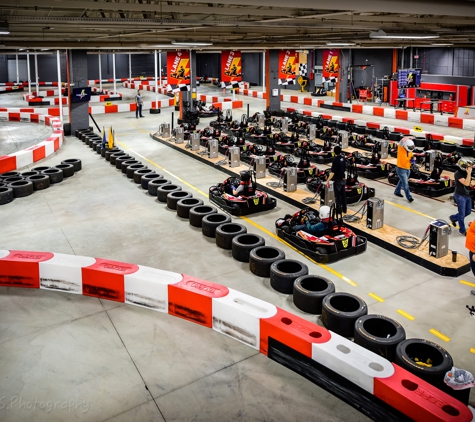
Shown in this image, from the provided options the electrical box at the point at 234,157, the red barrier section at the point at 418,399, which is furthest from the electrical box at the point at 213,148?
the red barrier section at the point at 418,399

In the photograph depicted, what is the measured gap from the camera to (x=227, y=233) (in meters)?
8.11

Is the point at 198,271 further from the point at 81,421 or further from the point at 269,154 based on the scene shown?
the point at 269,154

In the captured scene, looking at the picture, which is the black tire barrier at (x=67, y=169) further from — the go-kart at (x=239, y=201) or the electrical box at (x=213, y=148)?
the go-kart at (x=239, y=201)

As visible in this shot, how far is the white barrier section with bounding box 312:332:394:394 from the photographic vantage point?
4355mm

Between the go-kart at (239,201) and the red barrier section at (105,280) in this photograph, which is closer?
the red barrier section at (105,280)

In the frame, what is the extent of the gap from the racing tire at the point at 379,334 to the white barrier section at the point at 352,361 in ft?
1.48

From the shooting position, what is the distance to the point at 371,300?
6492 millimetres

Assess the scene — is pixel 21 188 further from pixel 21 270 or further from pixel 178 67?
pixel 178 67

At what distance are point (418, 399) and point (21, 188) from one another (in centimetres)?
1005

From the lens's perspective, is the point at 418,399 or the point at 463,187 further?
the point at 463,187

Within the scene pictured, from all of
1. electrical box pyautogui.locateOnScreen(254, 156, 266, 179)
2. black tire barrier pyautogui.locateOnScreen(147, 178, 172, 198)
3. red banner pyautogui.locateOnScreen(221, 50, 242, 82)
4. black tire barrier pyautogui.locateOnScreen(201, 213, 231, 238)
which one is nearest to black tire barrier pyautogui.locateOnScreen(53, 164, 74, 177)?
black tire barrier pyautogui.locateOnScreen(147, 178, 172, 198)

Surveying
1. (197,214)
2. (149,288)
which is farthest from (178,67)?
(149,288)

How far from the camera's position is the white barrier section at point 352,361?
14.3ft

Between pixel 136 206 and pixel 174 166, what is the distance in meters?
4.07
